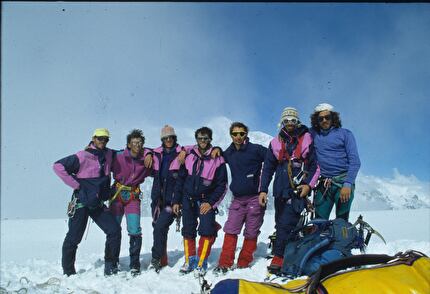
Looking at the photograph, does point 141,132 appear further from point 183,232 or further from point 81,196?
point 183,232

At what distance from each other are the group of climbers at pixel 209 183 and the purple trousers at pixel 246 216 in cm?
2

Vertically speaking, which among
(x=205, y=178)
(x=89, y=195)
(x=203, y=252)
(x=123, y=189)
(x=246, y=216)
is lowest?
(x=203, y=252)

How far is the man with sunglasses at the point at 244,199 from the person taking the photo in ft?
20.5

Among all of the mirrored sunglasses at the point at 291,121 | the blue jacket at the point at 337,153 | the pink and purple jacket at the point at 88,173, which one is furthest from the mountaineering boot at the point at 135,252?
the blue jacket at the point at 337,153

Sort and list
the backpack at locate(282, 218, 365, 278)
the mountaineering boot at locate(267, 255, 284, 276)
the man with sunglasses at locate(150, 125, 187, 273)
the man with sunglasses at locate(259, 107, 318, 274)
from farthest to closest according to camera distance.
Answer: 1. the man with sunglasses at locate(150, 125, 187, 273)
2. the man with sunglasses at locate(259, 107, 318, 274)
3. the mountaineering boot at locate(267, 255, 284, 276)
4. the backpack at locate(282, 218, 365, 278)

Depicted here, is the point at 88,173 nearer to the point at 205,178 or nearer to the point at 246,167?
the point at 205,178

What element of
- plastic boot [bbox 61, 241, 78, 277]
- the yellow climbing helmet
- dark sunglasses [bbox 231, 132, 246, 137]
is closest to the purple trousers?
dark sunglasses [bbox 231, 132, 246, 137]

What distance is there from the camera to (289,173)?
5.84 metres

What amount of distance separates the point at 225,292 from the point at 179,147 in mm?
4615

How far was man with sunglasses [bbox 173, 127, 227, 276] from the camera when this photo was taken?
20.6ft

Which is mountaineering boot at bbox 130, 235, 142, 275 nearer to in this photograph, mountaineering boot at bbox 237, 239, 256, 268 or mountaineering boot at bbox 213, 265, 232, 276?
mountaineering boot at bbox 213, 265, 232, 276

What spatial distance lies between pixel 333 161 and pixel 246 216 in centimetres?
180

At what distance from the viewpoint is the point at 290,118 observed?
5.87m

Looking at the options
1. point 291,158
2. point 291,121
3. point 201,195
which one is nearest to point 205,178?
point 201,195
